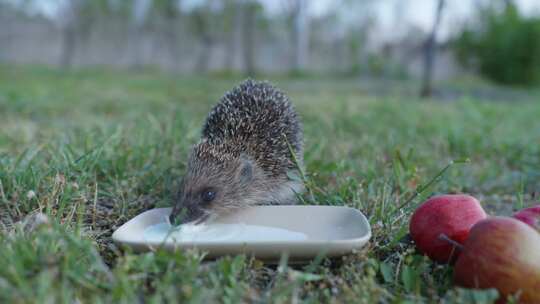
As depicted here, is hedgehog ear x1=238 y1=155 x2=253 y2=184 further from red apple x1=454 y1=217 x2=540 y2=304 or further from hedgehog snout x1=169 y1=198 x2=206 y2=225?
red apple x1=454 y1=217 x2=540 y2=304

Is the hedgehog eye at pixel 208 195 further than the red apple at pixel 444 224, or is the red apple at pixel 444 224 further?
the hedgehog eye at pixel 208 195

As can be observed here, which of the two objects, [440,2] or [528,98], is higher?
[440,2]

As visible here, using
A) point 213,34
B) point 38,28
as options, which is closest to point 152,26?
point 213,34

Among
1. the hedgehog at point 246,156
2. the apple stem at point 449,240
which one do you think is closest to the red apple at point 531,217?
the apple stem at point 449,240

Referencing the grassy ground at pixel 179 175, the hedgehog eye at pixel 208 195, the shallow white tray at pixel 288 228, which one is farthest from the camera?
the hedgehog eye at pixel 208 195

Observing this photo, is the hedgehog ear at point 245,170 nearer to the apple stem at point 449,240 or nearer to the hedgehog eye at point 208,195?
the hedgehog eye at point 208,195

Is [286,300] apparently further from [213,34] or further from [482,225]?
[213,34]

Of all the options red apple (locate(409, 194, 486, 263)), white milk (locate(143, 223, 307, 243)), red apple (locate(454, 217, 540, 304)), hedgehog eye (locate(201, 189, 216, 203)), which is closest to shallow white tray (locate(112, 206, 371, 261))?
white milk (locate(143, 223, 307, 243))
